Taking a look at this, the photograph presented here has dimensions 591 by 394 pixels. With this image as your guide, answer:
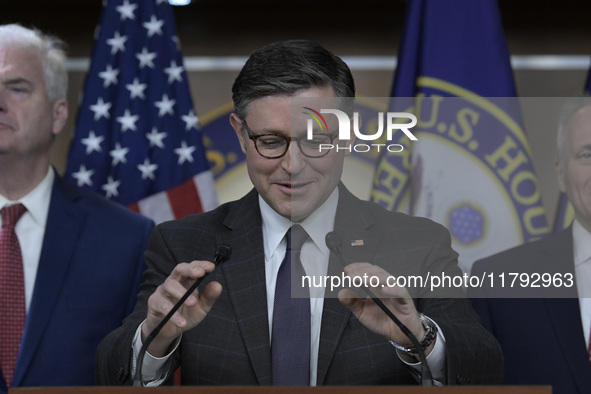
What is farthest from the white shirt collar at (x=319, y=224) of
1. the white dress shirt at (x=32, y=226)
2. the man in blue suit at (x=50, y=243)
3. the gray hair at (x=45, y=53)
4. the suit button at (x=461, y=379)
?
the gray hair at (x=45, y=53)

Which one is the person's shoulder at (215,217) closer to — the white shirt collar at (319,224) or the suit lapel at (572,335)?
the white shirt collar at (319,224)

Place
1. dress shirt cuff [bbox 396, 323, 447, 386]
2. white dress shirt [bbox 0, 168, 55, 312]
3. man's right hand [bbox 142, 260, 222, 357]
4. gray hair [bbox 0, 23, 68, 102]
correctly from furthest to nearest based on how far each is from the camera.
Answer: gray hair [bbox 0, 23, 68, 102] → white dress shirt [bbox 0, 168, 55, 312] → dress shirt cuff [bbox 396, 323, 447, 386] → man's right hand [bbox 142, 260, 222, 357]

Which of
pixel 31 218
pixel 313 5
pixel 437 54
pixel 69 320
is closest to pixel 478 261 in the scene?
pixel 437 54

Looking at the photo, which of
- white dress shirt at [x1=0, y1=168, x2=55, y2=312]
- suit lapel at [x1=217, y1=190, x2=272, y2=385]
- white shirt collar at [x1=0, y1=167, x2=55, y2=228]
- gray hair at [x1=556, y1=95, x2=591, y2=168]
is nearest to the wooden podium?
suit lapel at [x1=217, y1=190, x2=272, y2=385]

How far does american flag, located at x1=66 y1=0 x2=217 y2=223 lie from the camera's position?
9.49 ft

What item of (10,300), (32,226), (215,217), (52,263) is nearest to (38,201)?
(32,226)

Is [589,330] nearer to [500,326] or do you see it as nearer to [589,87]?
[500,326]

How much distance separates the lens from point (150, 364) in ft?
5.37

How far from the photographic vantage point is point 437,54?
279 cm

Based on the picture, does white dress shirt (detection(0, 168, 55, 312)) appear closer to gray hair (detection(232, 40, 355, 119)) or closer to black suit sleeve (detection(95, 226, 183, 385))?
black suit sleeve (detection(95, 226, 183, 385))

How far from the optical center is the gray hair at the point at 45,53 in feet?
8.72

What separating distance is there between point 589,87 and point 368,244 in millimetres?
1514

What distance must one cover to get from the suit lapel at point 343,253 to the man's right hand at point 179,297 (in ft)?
0.95

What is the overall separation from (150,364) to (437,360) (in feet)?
1.93
